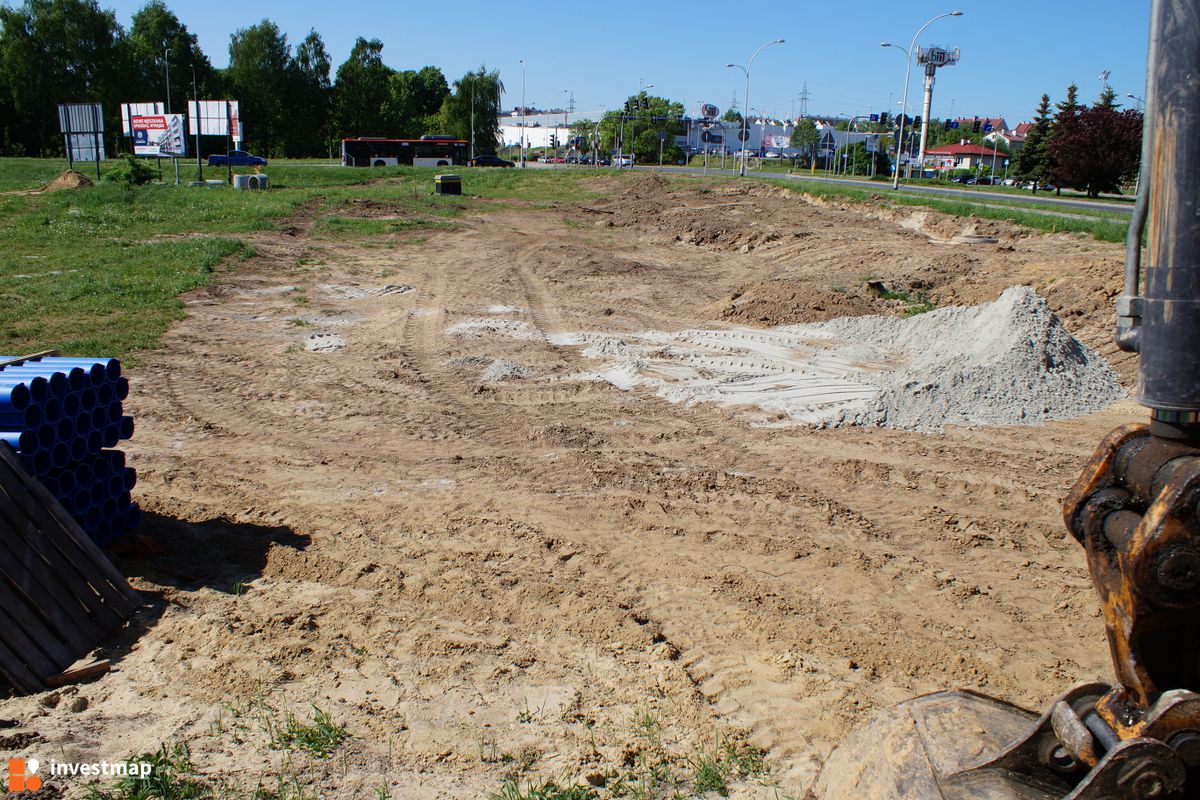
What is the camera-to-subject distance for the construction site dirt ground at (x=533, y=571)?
186 inches

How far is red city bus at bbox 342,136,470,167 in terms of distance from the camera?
205 ft

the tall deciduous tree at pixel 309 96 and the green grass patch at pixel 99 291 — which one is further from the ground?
the tall deciduous tree at pixel 309 96

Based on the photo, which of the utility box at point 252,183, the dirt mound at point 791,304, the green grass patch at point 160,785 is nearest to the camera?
the green grass patch at point 160,785

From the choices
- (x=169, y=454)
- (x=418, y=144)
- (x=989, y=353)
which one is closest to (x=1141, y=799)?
(x=169, y=454)

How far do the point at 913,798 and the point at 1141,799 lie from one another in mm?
804

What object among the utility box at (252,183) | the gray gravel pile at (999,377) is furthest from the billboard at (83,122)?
the gray gravel pile at (999,377)

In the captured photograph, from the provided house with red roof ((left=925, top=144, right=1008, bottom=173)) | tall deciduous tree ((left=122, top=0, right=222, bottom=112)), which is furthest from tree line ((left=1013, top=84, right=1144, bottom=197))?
tall deciduous tree ((left=122, top=0, right=222, bottom=112))

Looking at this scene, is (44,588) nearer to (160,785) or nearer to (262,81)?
(160,785)

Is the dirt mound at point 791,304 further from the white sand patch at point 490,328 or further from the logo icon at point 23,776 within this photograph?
the logo icon at point 23,776

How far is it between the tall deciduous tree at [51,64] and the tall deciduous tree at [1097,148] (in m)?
71.8

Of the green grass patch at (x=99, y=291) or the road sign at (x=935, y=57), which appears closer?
the green grass patch at (x=99, y=291)

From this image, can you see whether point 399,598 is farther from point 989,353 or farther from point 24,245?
point 24,245

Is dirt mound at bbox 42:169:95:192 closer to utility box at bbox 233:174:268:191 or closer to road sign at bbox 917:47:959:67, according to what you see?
utility box at bbox 233:174:268:191

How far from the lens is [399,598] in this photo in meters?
6.18
